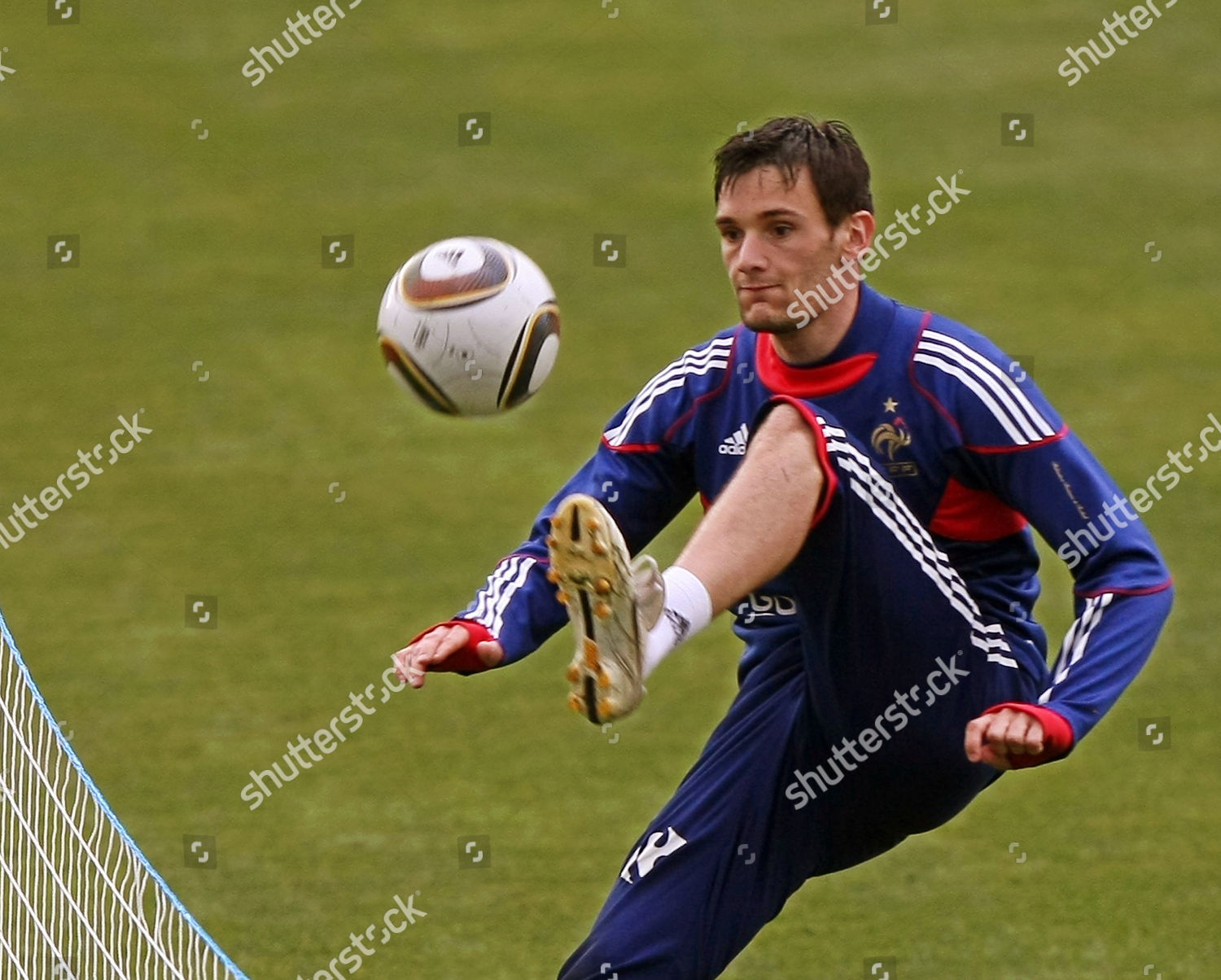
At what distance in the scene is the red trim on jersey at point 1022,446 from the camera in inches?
224

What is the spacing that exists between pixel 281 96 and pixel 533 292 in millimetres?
14319

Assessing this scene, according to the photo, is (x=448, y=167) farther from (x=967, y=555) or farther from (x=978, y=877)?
(x=967, y=555)

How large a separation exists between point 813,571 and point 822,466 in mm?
342

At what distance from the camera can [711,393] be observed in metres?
6.25

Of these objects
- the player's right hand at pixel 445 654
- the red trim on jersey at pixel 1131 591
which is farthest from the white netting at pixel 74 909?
the red trim on jersey at pixel 1131 591

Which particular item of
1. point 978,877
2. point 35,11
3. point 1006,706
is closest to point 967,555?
point 1006,706

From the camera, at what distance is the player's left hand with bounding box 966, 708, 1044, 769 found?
5.10 m

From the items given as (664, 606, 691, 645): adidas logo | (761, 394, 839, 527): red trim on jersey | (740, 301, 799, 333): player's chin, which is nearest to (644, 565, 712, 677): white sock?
(664, 606, 691, 645): adidas logo
